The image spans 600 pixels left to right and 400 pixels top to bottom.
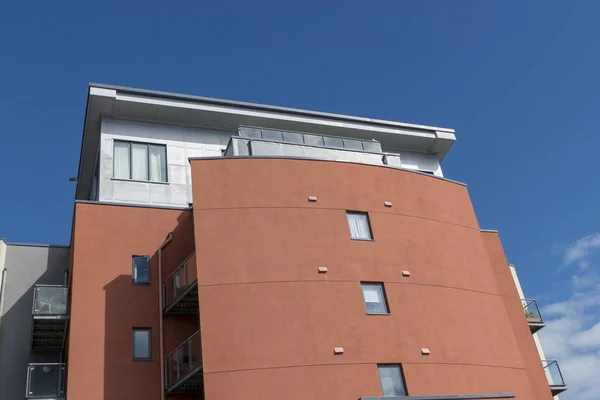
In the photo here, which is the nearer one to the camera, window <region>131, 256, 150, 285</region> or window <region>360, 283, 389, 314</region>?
window <region>360, 283, 389, 314</region>

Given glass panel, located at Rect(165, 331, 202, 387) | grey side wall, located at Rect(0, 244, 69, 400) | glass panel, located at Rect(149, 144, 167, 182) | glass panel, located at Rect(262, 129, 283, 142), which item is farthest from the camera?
glass panel, located at Rect(149, 144, 167, 182)

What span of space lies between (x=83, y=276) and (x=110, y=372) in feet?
10.1

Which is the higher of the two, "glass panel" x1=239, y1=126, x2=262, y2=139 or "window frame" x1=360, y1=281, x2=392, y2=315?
"glass panel" x1=239, y1=126, x2=262, y2=139

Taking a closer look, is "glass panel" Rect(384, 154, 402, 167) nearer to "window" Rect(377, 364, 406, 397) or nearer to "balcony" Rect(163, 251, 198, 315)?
"window" Rect(377, 364, 406, 397)

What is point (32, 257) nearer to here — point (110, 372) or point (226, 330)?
point (110, 372)

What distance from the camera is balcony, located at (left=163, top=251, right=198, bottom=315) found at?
17.7 m

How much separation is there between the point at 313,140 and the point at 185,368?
9.27 meters

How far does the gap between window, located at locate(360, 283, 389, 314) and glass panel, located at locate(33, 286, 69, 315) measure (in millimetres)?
9091

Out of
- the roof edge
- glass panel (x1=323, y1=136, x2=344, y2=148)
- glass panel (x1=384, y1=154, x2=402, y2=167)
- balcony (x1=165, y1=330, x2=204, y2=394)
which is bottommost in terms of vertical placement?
balcony (x1=165, y1=330, x2=204, y2=394)

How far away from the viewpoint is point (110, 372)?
1750 centimetres

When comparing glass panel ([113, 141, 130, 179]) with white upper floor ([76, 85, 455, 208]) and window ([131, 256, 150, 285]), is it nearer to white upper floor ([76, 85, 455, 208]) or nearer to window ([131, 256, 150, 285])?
white upper floor ([76, 85, 455, 208])

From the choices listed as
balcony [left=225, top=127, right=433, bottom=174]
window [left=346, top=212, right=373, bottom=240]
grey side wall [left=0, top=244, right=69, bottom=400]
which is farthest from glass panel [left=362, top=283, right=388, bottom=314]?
grey side wall [left=0, top=244, right=69, bottom=400]

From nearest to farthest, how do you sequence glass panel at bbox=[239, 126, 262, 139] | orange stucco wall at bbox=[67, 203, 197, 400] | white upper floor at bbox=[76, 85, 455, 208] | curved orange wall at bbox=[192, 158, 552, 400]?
curved orange wall at bbox=[192, 158, 552, 400] < orange stucco wall at bbox=[67, 203, 197, 400] < glass panel at bbox=[239, 126, 262, 139] < white upper floor at bbox=[76, 85, 455, 208]

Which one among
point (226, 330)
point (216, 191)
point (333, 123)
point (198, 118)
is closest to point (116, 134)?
point (198, 118)
